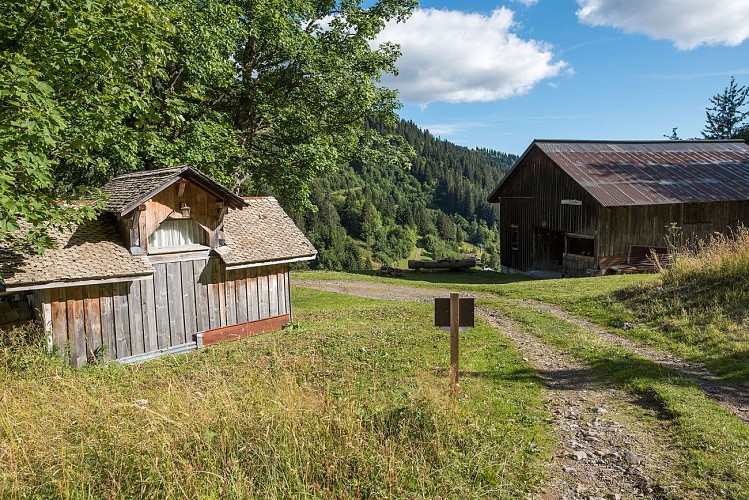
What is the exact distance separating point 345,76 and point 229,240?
8.92 metres

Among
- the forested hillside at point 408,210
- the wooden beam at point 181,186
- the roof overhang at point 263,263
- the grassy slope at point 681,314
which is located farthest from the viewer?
the forested hillside at point 408,210

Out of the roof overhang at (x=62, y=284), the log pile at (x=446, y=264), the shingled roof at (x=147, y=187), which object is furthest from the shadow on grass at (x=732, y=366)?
the log pile at (x=446, y=264)

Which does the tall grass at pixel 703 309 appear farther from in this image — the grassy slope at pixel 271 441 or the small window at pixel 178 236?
the small window at pixel 178 236

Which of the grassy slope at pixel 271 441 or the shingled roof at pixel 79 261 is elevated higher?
the shingled roof at pixel 79 261

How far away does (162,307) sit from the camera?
46.1ft

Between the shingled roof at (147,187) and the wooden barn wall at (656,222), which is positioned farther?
the wooden barn wall at (656,222)

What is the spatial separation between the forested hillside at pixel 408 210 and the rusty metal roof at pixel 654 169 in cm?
4669

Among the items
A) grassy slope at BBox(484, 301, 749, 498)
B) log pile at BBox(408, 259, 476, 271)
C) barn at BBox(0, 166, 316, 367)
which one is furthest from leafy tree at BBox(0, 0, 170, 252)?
log pile at BBox(408, 259, 476, 271)

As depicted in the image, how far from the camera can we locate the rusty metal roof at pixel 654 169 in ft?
85.4

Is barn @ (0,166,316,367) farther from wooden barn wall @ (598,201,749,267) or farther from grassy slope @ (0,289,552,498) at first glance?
wooden barn wall @ (598,201,749,267)

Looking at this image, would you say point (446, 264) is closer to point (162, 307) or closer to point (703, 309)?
point (703, 309)

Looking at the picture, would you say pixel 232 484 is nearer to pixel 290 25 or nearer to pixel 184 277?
pixel 184 277

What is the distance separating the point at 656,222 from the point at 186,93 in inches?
925

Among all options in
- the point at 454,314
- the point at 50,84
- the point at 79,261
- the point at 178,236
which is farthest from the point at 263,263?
the point at 454,314
